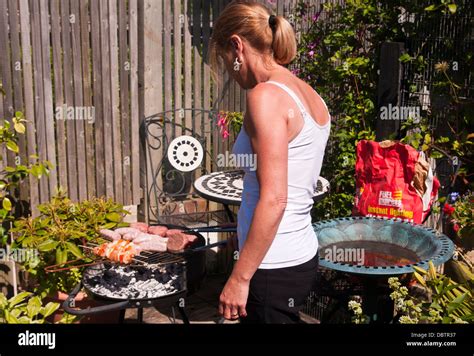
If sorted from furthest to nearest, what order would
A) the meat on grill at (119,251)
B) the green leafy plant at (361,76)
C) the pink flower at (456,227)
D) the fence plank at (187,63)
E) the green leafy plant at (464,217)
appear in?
the fence plank at (187,63) < the green leafy plant at (361,76) < the pink flower at (456,227) < the green leafy plant at (464,217) < the meat on grill at (119,251)

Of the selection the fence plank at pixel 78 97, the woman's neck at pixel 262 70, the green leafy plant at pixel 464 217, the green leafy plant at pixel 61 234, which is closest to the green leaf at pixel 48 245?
the green leafy plant at pixel 61 234

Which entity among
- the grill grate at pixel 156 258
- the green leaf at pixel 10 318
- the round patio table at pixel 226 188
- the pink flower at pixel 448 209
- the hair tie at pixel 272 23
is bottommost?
the grill grate at pixel 156 258

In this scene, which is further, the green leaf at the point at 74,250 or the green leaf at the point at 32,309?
the green leaf at the point at 74,250

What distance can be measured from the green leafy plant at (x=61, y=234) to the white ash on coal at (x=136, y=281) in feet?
1.78

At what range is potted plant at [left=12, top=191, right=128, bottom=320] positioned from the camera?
12.9 ft

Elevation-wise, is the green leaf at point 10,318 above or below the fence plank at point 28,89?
below

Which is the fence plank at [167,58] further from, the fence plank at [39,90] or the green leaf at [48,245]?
the green leaf at [48,245]

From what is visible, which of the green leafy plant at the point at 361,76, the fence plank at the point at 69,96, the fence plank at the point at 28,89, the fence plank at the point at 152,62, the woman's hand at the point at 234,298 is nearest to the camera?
the woman's hand at the point at 234,298

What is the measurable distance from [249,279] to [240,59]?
2.71 ft

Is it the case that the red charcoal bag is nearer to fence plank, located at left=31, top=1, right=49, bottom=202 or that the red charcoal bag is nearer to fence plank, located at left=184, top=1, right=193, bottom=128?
fence plank, located at left=184, top=1, right=193, bottom=128

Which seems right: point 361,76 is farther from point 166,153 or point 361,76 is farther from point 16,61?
point 16,61

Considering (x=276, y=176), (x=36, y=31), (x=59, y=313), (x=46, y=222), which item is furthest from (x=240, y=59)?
(x=36, y=31)

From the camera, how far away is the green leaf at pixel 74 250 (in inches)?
150

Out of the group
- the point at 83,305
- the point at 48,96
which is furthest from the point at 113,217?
the point at 48,96
